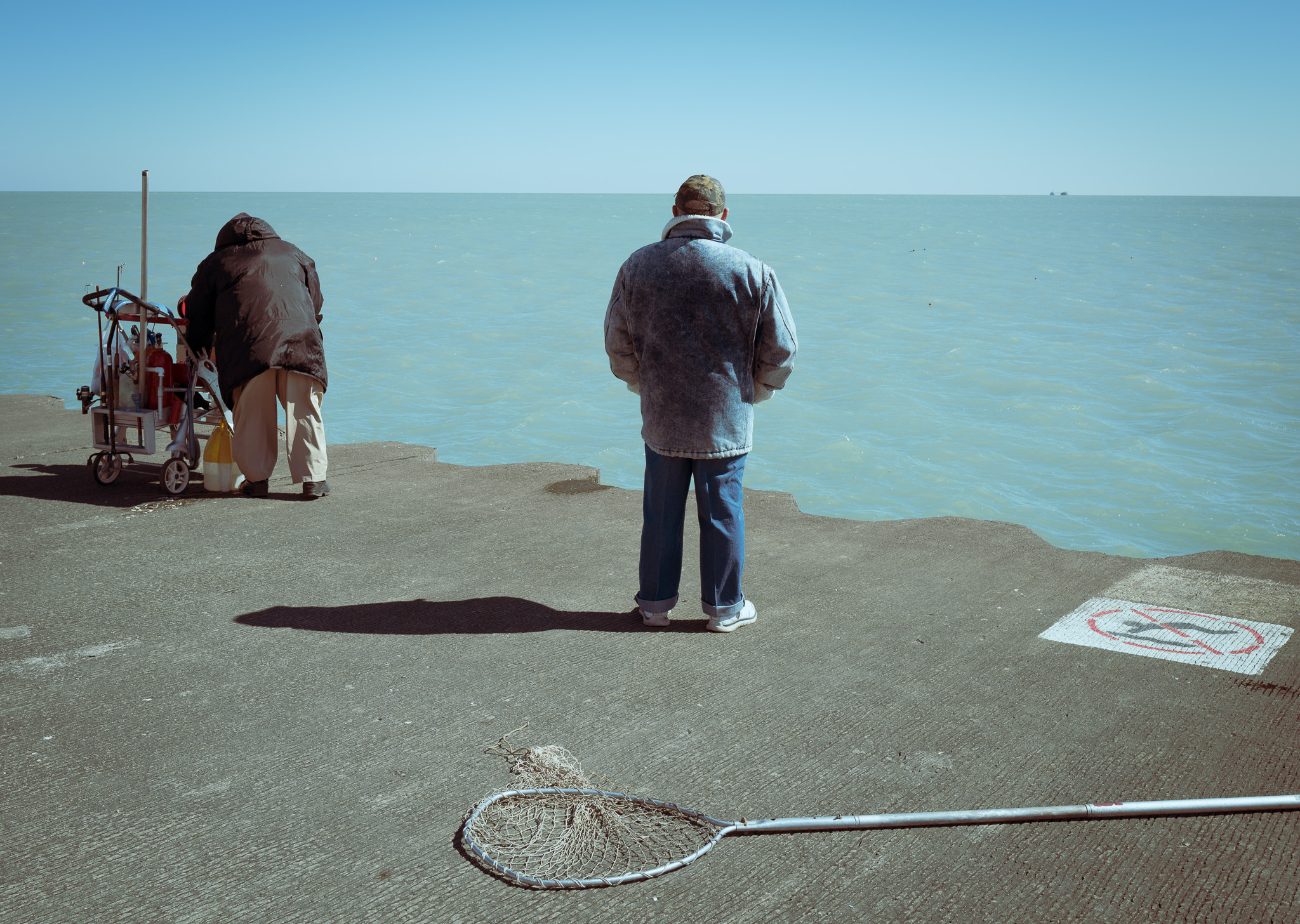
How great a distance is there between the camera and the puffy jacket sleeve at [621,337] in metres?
4.64

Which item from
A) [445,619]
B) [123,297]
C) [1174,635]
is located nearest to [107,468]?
[123,297]

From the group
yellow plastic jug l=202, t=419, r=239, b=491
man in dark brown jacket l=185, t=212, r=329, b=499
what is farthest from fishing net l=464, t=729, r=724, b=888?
yellow plastic jug l=202, t=419, r=239, b=491

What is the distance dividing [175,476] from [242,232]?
5.71ft

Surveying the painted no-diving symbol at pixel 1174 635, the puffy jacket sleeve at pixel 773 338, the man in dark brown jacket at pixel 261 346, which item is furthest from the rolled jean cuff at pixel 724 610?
the man in dark brown jacket at pixel 261 346

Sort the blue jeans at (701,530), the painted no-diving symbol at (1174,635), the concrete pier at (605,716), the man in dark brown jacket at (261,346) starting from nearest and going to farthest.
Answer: the concrete pier at (605,716) → the painted no-diving symbol at (1174,635) → the blue jeans at (701,530) → the man in dark brown jacket at (261,346)

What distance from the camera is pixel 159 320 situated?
7.16 m

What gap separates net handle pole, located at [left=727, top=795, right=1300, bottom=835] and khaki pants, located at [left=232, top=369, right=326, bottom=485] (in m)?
4.86

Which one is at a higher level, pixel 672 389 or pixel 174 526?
pixel 672 389

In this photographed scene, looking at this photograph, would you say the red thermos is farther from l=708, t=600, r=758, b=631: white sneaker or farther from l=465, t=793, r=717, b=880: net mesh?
l=465, t=793, r=717, b=880: net mesh

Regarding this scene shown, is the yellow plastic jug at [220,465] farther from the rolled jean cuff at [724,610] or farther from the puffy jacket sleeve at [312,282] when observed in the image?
the rolled jean cuff at [724,610]

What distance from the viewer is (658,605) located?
4.71 meters

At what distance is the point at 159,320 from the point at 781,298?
477 centimetres

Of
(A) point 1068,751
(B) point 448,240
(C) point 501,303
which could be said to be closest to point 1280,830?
(A) point 1068,751

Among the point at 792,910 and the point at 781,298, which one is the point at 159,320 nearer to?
the point at 781,298
